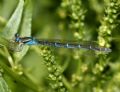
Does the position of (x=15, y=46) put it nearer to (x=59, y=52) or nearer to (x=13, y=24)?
(x=13, y=24)

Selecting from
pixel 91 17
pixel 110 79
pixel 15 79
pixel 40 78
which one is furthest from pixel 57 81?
pixel 91 17

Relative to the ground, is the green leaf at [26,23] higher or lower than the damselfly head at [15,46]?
higher

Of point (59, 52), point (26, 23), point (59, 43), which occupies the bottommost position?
point (59, 52)

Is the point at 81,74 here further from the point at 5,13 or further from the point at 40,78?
the point at 5,13

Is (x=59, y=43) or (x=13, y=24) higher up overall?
(x=13, y=24)

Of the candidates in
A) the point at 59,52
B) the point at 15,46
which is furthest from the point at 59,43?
the point at 59,52

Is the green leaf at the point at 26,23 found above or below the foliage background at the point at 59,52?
above

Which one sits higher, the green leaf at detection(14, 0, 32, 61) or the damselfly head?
the green leaf at detection(14, 0, 32, 61)
